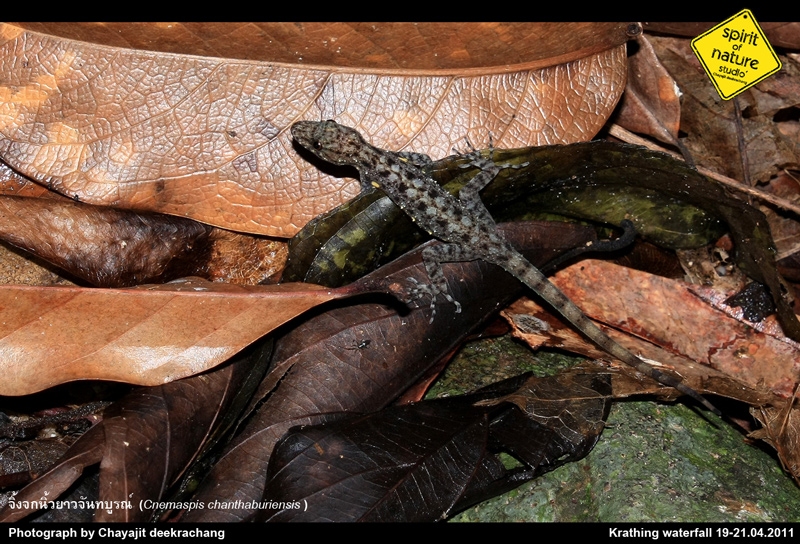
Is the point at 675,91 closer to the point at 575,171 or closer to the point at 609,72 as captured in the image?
the point at 609,72

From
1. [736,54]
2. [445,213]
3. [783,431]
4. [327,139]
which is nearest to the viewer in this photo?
[783,431]

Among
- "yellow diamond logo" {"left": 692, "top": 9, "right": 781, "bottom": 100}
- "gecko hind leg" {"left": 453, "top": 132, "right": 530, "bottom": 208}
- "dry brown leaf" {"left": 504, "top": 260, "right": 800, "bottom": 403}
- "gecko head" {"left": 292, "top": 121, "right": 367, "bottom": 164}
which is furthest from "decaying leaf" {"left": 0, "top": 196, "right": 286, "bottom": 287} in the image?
"yellow diamond logo" {"left": 692, "top": 9, "right": 781, "bottom": 100}

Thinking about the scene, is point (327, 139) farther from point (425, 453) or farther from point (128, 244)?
point (425, 453)

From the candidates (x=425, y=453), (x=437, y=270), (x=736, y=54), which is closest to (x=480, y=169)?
(x=437, y=270)

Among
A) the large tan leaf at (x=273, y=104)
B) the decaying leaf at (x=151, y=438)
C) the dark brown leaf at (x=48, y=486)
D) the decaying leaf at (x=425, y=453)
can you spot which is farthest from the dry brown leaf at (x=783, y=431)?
the dark brown leaf at (x=48, y=486)

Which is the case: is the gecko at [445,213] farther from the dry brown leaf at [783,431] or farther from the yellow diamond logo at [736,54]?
the yellow diamond logo at [736,54]
